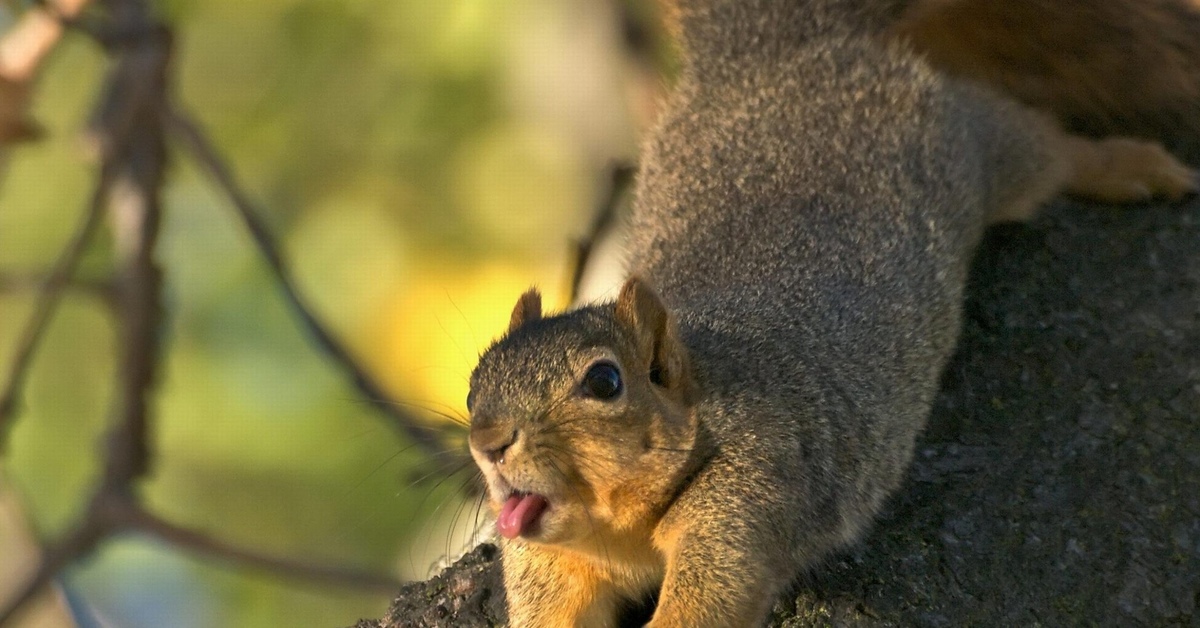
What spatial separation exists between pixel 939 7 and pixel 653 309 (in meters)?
1.75

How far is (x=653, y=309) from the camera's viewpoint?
2473mm

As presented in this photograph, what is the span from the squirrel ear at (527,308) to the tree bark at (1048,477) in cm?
48

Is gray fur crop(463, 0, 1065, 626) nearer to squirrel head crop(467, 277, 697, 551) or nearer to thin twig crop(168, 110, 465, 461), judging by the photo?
squirrel head crop(467, 277, 697, 551)

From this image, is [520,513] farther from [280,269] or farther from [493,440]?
[280,269]

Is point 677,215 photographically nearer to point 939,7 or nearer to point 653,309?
point 653,309

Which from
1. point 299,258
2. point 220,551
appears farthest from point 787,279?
point 299,258

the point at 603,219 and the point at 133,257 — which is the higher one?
the point at 133,257

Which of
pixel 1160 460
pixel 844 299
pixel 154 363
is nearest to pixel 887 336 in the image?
pixel 844 299

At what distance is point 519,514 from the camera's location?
7.41 feet

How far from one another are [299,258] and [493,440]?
17.2ft

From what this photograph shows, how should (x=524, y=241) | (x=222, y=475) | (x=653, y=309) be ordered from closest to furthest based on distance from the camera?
(x=653, y=309) → (x=524, y=241) → (x=222, y=475)

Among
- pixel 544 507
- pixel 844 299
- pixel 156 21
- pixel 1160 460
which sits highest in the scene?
pixel 156 21

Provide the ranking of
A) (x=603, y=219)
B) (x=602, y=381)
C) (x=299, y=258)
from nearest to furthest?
(x=602, y=381) → (x=603, y=219) → (x=299, y=258)

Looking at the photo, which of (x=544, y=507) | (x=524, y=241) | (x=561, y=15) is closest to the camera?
(x=544, y=507)
